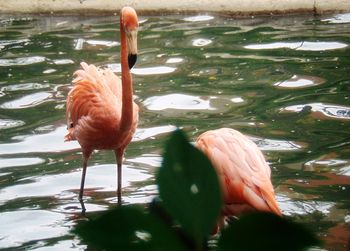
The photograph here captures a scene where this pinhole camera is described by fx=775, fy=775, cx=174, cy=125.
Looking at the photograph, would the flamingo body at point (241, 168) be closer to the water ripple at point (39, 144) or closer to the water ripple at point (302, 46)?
the water ripple at point (39, 144)

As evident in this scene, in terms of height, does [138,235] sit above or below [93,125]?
above

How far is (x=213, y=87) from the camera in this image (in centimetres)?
704

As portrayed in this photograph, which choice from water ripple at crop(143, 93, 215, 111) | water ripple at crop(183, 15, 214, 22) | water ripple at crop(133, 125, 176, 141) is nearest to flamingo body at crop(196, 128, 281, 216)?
water ripple at crop(133, 125, 176, 141)

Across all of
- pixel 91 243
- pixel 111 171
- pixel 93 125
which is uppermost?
pixel 91 243

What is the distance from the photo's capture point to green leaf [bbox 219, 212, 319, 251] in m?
0.48

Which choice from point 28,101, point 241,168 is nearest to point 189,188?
point 241,168

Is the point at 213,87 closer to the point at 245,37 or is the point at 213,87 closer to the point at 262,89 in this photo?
the point at 262,89

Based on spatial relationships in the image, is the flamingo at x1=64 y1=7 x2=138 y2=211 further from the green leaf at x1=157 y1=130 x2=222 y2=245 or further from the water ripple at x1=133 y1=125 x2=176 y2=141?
the green leaf at x1=157 y1=130 x2=222 y2=245

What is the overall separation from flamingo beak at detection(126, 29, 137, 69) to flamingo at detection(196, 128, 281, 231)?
0.90 metres

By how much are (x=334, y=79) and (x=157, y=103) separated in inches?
65.9

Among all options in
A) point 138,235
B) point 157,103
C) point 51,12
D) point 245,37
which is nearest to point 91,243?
point 138,235

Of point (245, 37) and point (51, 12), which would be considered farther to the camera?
point (51, 12)

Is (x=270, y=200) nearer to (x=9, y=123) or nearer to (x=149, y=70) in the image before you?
(x=9, y=123)

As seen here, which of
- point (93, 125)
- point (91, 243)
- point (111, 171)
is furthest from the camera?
point (111, 171)
